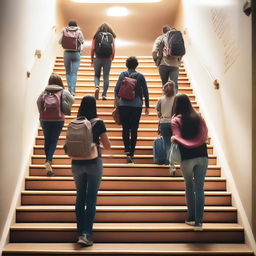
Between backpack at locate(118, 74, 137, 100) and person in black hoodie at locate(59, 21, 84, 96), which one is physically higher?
person in black hoodie at locate(59, 21, 84, 96)

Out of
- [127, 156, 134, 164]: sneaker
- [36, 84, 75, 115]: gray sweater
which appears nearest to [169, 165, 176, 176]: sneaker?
[127, 156, 134, 164]: sneaker

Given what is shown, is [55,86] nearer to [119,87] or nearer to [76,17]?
[119,87]

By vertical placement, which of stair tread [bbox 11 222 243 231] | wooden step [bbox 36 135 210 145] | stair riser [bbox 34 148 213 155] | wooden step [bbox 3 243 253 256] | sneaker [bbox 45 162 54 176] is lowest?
wooden step [bbox 3 243 253 256]

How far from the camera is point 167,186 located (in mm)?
5121

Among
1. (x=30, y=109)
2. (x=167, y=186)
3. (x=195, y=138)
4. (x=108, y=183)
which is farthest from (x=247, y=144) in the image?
(x=30, y=109)

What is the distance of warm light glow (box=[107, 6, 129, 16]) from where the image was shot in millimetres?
11188

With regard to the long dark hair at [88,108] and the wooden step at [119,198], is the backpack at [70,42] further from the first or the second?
the long dark hair at [88,108]

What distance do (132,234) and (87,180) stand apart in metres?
0.79

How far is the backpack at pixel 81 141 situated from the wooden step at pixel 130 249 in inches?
36.1

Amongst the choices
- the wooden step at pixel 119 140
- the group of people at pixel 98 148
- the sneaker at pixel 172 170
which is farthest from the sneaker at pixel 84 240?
the wooden step at pixel 119 140

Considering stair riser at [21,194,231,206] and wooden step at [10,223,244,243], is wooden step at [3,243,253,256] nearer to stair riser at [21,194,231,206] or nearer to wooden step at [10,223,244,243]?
wooden step at [10,223,244,243]

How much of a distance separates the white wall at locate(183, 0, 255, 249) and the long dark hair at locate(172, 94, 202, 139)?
1.77 ft

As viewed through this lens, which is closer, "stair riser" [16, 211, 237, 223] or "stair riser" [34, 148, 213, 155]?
"stair riser" [16, 211, 237, 223]

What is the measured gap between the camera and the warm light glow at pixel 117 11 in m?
11.2
